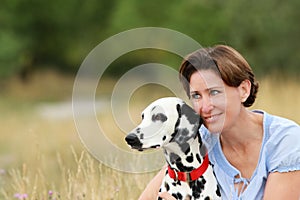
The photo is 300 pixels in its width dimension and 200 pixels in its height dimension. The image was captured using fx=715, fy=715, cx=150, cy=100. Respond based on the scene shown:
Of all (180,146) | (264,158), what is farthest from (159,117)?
(264,158)

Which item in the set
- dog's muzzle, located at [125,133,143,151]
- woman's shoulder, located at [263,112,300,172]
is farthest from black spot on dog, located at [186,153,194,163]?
woman's shoulder, located at [263,112,300,172]

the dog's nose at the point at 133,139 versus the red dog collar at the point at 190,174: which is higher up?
the dog's nose at the point at 133,139

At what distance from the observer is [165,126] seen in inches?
129

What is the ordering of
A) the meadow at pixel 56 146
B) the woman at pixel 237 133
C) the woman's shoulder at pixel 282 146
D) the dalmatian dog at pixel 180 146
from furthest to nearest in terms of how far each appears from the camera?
the meadow at pixel 56 146 → the woman's shoulder at pixel 282 146 → the woman at pixel 237 133 → the dalmatian dog at pixel 180 146

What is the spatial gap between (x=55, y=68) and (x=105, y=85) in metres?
6.28

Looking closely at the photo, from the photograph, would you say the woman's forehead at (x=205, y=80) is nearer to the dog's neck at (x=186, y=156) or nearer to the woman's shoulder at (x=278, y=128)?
the dog's neck at (x=186, y=156)

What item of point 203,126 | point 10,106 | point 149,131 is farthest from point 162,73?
point 10,106

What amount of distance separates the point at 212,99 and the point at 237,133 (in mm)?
339

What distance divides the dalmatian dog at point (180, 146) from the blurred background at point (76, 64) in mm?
963

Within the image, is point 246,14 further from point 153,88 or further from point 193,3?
point 153,88

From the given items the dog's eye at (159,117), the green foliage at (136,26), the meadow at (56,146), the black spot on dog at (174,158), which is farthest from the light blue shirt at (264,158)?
the green foliage at (136,26)

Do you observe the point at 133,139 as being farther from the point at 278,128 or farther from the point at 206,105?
the point at 278,128

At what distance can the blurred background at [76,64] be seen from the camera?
5074mm

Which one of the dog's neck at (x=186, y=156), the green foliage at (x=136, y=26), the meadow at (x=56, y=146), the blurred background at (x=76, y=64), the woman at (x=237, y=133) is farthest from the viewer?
the green foliage at (x=136, y=26)
